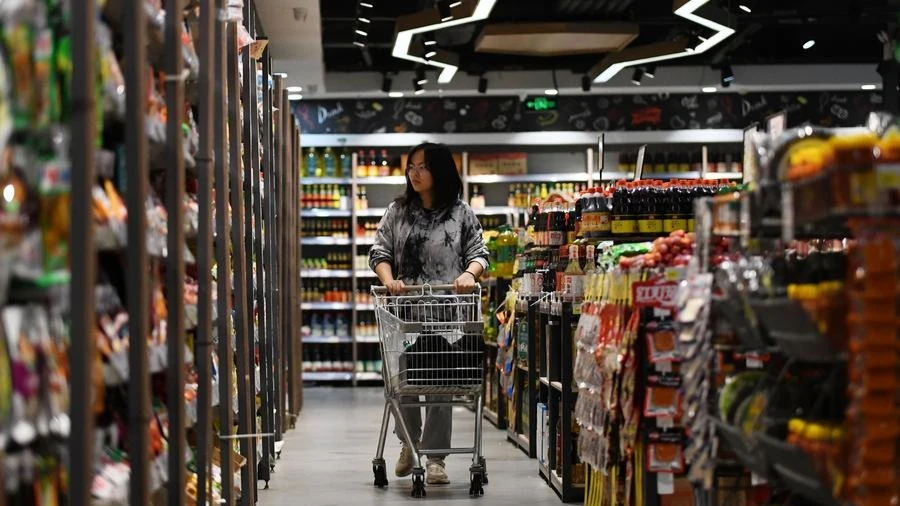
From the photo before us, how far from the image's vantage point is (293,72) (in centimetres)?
1252

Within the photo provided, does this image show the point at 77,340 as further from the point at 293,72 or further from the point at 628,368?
the point at 293,72

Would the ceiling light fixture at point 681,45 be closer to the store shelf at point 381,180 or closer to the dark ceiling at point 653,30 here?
the dark ceiling at point 653,30

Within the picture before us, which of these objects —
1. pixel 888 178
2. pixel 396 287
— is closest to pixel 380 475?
pixel 396 287

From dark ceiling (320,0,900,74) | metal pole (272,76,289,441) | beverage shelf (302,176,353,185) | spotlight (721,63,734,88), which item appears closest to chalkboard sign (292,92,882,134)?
dark ceiling (320,0,900,74)

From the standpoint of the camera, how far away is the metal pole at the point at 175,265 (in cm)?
336

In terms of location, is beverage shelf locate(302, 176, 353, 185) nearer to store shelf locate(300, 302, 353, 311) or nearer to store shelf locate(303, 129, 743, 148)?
store shelf locate(303, 129, 743, 148)

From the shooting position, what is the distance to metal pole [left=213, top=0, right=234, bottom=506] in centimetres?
426

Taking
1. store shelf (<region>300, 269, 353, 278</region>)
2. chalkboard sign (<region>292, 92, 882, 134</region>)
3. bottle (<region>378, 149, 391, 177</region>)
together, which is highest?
chalkboard sign (<region>292, 92, 882, 134</region>)

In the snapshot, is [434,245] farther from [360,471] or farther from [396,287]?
[360,471]

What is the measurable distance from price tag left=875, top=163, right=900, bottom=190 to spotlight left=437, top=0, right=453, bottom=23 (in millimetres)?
6696

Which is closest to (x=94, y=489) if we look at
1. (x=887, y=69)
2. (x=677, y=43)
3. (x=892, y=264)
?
(x=892, y=264)

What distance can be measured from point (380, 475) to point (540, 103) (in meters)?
9.17

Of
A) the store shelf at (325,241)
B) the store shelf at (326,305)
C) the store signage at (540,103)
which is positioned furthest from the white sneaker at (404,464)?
the store signage at (540,103)

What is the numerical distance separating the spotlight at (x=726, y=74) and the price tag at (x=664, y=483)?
1051cm
